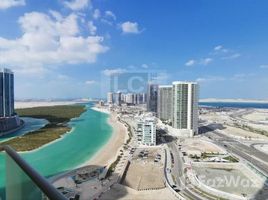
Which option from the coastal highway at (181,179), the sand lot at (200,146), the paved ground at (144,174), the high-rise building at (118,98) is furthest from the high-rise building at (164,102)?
the high-rise building at (118,98)

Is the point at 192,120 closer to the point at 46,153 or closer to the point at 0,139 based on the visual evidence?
the point at 46,153

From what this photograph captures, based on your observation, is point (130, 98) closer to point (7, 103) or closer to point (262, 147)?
point (7, 103)

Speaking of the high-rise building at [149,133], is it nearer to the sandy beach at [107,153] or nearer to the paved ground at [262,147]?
the sandy beach at [107,153]

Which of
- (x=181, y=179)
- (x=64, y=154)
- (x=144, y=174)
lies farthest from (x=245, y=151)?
(x=64, y=154)

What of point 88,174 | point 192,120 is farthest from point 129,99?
point 88,174

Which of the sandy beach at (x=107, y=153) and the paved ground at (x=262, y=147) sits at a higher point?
the paved ground at (x=262, y=147)
